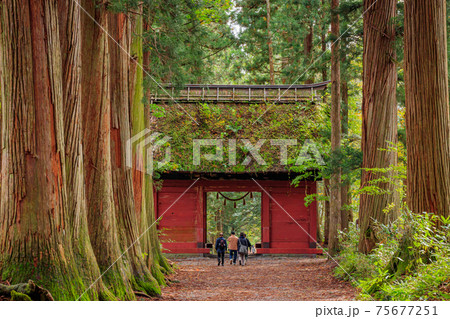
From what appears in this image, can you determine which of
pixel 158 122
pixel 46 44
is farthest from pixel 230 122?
pixel 46 44

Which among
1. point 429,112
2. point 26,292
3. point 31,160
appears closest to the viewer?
point 26,292

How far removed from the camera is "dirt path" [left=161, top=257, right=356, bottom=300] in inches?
426

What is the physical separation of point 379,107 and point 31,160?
8.50 meters

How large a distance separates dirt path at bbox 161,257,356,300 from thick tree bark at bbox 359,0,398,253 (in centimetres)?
192

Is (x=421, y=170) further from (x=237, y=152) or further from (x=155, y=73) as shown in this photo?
(x=237, y=152)

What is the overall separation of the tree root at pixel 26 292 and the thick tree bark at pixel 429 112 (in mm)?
5336

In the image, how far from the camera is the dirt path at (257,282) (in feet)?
35.5

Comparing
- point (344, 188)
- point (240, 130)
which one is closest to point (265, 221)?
point (240, 130)

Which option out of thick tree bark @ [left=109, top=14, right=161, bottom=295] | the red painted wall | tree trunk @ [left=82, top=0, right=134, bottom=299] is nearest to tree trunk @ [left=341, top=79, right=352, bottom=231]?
the red painted wall

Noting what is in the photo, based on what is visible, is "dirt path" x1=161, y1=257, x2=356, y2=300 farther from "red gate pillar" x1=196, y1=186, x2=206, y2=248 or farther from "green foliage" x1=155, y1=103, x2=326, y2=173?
"green foliage" x1=155, y1=103, x2=326, y2=173

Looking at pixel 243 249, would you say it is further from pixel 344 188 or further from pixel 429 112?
pixel 429 112

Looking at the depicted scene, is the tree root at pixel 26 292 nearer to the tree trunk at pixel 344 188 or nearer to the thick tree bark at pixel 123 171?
the thick tree bark at pixel 123 171

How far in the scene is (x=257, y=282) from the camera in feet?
45.3

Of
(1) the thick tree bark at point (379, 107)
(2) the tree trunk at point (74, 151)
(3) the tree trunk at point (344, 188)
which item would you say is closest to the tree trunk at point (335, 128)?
(3) the tree trunk at point (344, 188)
